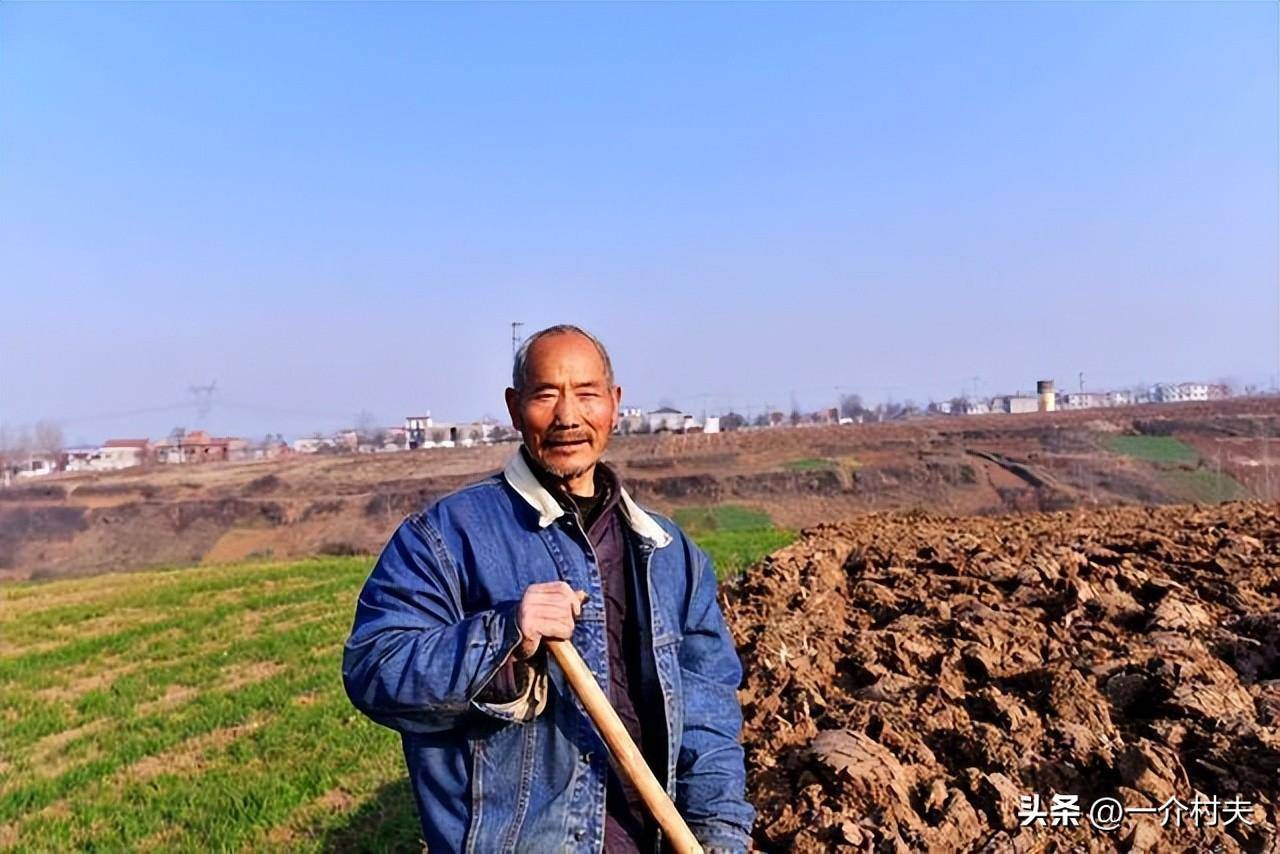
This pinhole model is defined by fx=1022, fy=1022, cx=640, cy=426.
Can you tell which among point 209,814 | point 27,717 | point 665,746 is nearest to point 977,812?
point 665,746

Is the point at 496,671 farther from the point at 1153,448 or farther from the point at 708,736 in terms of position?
the point at 1153,448

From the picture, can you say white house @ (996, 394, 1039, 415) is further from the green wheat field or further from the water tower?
the green wheat field

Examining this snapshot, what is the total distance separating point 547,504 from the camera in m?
1.91

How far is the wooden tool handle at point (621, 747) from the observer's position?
1778mm

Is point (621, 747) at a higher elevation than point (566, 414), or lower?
lower

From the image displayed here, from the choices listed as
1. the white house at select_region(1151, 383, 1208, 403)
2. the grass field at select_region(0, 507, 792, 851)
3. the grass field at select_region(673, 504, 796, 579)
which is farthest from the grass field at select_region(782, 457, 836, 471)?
the white house at select_region(1151, 383, 1208, 403)

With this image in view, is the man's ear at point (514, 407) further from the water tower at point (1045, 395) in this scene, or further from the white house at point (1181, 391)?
the white house at point (1181, 391)

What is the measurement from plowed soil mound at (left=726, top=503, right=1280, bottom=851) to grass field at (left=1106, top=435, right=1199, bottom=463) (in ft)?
73.5

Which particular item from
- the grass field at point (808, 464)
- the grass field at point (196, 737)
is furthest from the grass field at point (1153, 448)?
the grass field at point (196, 737)

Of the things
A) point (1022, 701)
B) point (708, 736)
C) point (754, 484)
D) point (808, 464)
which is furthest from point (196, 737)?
point (808, 464)

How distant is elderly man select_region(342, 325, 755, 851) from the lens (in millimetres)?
1723

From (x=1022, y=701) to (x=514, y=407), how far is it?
2885 millimetres

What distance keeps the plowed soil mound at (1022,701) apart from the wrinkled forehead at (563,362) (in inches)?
76.2

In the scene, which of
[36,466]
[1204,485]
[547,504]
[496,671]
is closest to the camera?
[496,671]
